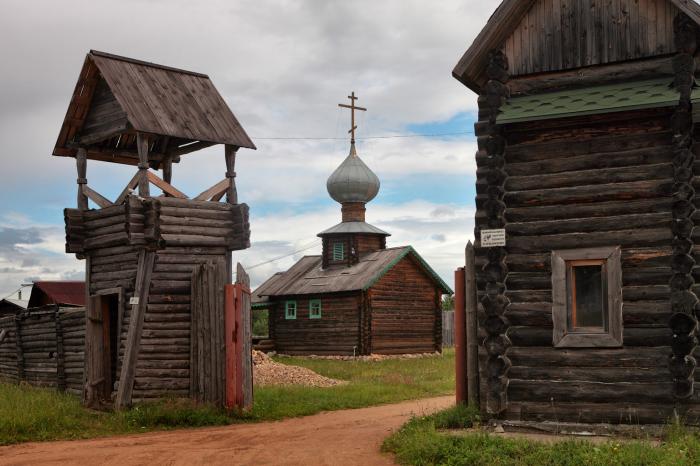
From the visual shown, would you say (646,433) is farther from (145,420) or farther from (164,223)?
(164,223)

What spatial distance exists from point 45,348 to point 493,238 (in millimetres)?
13716

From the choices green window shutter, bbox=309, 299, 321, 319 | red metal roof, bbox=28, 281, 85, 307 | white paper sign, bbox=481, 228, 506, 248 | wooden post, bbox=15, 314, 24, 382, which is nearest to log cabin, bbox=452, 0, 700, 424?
white paper sign, bbox=481, 228, 506, 248

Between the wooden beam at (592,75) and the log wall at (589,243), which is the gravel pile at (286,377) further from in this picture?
the wooden beam at (592,75)

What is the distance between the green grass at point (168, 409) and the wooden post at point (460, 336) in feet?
14.9

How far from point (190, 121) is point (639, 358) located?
35.0 feet

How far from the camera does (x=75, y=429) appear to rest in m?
14.7

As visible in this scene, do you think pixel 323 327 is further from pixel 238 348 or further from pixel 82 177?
pixel 238 348

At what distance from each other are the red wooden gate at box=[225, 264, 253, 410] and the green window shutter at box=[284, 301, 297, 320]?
23.1 meters

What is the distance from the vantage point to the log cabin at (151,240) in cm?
1681

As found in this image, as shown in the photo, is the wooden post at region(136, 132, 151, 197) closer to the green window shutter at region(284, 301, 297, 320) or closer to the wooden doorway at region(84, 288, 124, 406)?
the wooden doorway at region(84, 288, 124, 406)

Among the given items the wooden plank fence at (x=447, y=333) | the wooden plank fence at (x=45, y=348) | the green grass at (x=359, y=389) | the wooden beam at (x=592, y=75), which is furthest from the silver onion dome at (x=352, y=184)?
Answer: the wooden beam at (x=592, y=75)

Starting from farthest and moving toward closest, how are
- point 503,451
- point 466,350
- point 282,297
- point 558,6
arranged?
point 282,297, point 466,350, point 558,6, point 503,451

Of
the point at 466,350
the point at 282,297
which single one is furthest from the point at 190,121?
the point at 282,297

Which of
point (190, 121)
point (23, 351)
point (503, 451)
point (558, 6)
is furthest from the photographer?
point (23, 351)
